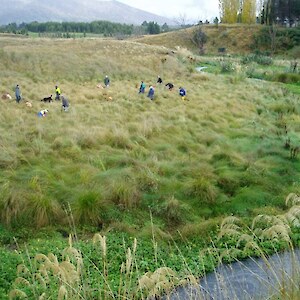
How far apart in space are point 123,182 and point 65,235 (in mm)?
2246

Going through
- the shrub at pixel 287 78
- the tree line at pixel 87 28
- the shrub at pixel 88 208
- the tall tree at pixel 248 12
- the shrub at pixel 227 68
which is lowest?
the shrub at pixel 88 208

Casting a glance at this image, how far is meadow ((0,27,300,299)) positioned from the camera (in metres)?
7.38

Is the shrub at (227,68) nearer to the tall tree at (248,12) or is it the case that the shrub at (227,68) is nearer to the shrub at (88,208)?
the shrub at (88,208)

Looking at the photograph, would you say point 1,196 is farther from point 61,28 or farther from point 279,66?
point 61,28

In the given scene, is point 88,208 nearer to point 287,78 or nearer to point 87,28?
point 287,78

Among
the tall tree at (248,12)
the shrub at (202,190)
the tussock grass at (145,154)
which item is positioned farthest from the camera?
the tall tree at (248,12)

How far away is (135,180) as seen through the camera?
35.9ft

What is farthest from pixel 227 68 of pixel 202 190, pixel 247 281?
pixel 247 281

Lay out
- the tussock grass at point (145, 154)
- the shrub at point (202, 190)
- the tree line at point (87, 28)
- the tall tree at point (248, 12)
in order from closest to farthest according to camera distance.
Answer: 1. the tussock grass at point (145, 154)
2. the shrub at point (202, 190)
3. the tall tree at point (248, 12)
4. the tree line at point (87, 28)

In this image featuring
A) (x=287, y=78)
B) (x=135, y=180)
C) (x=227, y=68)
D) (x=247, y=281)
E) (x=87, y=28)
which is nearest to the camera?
(x=247, y=281)

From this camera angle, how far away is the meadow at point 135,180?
7.38 meters

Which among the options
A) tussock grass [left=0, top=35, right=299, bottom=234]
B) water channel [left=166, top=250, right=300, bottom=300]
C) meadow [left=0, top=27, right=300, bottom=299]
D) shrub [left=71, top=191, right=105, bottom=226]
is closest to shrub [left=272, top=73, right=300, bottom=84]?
tussock grass [left=0, top=35, right=299, bottom=234]

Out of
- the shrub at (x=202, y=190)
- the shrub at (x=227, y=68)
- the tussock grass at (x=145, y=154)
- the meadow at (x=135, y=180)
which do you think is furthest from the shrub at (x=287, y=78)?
the shrub at (x=202, y=190)

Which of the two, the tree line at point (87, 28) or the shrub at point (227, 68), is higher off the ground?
the tree line at point (87, 28)
